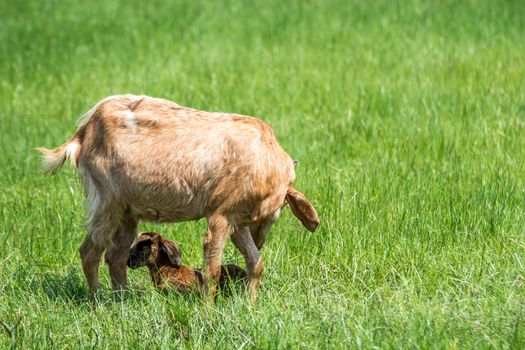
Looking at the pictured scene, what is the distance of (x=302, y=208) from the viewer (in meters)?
6.09

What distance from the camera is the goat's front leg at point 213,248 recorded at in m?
5.77

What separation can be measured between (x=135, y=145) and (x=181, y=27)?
8085 mm

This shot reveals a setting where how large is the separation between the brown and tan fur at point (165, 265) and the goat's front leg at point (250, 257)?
0.42 m

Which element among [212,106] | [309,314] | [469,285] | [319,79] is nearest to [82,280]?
[309,314]

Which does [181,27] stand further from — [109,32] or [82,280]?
[82,280]

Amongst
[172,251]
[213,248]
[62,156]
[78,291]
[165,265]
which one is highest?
[62,156]

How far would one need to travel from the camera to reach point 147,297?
5996 millimetres

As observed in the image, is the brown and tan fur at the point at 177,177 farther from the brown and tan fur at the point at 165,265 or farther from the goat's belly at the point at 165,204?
the brown and tan fur at the point at 165,265

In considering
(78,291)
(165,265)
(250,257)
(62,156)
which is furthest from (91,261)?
(250,257)

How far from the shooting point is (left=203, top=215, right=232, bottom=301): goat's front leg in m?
5.77

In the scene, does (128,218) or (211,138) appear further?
(128,218)

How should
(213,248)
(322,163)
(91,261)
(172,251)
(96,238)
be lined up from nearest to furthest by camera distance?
1. (213,248)
2. (96,238)
3. (91,261)
4. (172,251)
5. (322,163)

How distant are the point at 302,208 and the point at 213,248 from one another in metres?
0.64

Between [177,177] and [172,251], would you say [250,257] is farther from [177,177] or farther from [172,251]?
[172,251]
